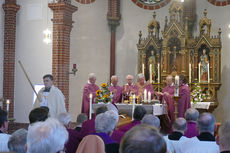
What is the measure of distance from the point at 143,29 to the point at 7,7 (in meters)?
5.44

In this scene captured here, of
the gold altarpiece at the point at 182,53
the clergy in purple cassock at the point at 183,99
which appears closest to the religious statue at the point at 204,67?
the gold altarpiece at the point at 182,53

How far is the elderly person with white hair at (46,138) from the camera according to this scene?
2.40m

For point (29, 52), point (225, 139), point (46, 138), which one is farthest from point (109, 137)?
point (29, 52)

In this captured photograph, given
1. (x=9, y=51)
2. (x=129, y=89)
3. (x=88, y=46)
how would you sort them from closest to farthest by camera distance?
(x=129, y=89), (x=9, y=51), (x=88, y=46)

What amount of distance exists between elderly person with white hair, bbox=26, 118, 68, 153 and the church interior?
9.21 meters

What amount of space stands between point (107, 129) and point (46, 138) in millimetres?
1748

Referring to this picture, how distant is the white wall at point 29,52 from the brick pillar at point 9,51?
0.15m

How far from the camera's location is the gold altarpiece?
12.5 m

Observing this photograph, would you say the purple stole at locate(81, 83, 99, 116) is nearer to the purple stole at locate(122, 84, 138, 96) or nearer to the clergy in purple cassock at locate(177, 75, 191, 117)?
the purple stole at locate(122, 84, 138, 96)

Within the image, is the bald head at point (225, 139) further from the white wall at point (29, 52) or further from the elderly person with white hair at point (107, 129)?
the white wall at point (29, 52)

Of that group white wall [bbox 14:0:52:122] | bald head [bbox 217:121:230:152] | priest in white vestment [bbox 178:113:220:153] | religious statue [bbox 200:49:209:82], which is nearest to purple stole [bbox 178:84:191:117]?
religious statue [bbox 200:49:209:82]

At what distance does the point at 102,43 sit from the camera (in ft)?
49.0

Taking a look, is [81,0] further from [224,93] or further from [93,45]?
[224,93]

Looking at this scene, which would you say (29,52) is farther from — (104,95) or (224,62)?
(224,62)
